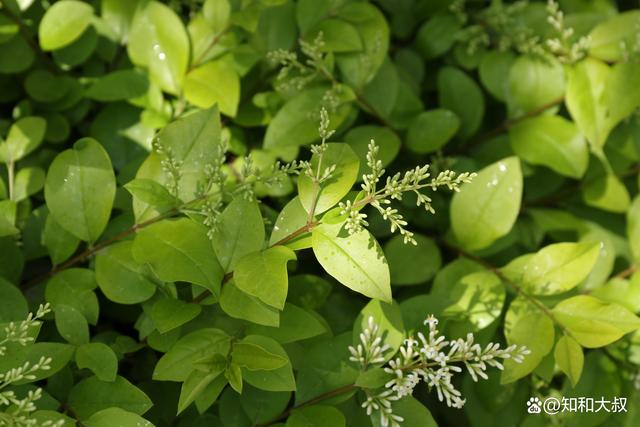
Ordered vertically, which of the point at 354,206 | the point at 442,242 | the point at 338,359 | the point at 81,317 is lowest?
the point at 442,242

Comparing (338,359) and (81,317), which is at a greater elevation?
(81,317)

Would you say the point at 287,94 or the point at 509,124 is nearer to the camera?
the point at 287,94

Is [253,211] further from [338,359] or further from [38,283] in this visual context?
[38,283]

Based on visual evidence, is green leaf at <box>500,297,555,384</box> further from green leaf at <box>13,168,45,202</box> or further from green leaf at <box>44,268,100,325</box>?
green leaf at <box>13,168,45,202</box>

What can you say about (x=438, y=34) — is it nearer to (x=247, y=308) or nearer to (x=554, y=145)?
(x=554, y=145)

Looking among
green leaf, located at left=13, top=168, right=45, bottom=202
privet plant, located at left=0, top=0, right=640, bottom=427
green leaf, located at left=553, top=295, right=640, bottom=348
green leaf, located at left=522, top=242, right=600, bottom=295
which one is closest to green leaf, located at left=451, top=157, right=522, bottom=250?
privet plant, located at left=0, top=0, right=640, bottom=427

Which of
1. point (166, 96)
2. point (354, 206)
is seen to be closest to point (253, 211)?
point (354, 206)
